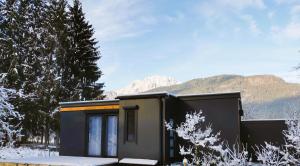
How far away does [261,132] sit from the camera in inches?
477

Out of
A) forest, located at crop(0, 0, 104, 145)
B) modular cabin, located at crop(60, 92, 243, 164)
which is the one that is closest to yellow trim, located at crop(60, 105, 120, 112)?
modular cabin, located at crop(60, 92, 243, 164)

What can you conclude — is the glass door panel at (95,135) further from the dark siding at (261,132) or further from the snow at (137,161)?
the dark siding at (261,132)

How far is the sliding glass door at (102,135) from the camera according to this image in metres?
12.3

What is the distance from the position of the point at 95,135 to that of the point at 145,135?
2.76 meters

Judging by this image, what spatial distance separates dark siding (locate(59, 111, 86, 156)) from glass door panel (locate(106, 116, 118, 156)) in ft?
3.95

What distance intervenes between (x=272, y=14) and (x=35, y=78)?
56.8 ft

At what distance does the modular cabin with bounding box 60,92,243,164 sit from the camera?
10.8m

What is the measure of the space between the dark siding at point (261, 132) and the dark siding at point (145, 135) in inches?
151

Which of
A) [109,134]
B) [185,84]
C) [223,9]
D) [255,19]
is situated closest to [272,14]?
[255,19]

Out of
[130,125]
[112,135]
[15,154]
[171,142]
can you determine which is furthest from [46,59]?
[171,142]

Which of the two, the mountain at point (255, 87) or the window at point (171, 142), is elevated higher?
the mountain at point (255, 87)

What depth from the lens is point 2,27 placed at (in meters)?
20.6

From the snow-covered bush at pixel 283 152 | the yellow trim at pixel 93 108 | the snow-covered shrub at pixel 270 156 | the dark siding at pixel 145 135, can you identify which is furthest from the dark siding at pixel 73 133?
the snow-covered shrub at pixel 270 156

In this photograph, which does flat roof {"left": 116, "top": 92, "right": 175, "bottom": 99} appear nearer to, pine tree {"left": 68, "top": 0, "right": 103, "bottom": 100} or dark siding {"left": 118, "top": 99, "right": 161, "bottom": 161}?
dark siding {"left": 118, "top": 99, "right": 161, "bottom": 161}
